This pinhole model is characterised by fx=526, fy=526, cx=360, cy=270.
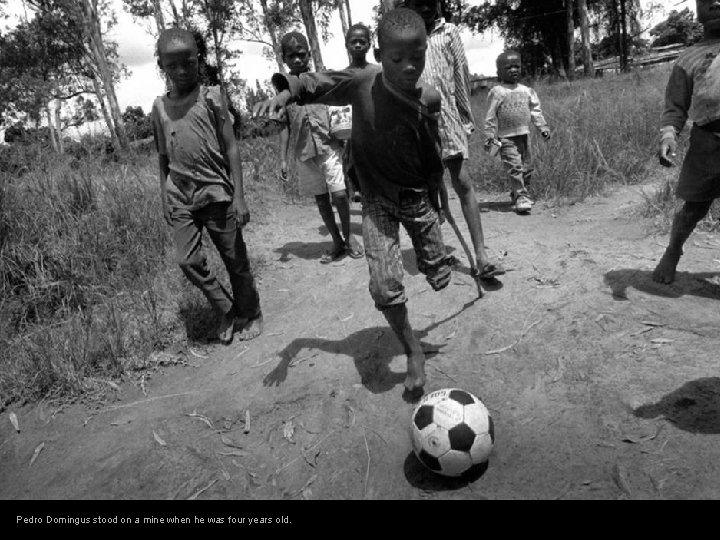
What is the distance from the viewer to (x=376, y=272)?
2.75 m

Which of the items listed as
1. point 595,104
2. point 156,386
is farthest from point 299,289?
point 595,104

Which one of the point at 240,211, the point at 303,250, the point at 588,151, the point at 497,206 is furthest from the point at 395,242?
the point at 588,151

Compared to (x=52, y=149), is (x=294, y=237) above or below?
below

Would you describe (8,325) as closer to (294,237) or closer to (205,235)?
(205,235)

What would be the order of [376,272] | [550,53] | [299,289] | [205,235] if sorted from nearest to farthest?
[376,272], [299,289], [205,235], [550,53]

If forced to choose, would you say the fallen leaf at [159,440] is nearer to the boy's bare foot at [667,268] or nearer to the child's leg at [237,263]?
the child's leg at [237,263]

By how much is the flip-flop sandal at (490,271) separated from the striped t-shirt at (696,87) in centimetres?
138

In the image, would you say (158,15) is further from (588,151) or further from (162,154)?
(162,154)

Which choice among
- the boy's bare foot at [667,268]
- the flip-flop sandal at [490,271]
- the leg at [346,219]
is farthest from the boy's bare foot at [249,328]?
the boy's bare foot at [667,268]

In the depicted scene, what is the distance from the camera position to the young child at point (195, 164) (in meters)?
3.60

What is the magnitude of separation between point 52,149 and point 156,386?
14.8 feet

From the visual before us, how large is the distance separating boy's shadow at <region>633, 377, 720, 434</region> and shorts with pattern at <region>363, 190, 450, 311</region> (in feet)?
3.96

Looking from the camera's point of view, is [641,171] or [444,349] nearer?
[444,349]

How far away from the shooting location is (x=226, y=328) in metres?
4.14
